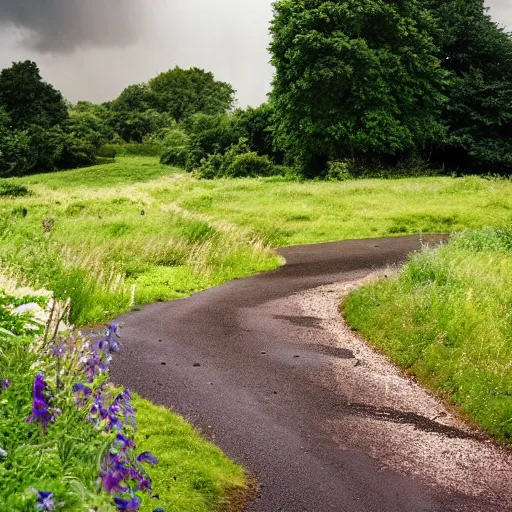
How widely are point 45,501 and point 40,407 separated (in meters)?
1.12

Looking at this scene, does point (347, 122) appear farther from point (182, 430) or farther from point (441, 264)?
point (182, 430)

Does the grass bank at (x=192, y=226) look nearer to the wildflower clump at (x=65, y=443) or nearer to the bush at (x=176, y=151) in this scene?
the wildflower clump at (x=65, y=443)

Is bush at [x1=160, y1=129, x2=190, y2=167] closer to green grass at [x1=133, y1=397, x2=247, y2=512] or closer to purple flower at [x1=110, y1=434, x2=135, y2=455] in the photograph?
green grass at [x1=133, y1=397, x2=247, y2=512]

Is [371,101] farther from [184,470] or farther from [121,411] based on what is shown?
[121,411]

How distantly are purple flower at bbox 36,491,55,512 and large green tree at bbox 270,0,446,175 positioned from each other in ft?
129

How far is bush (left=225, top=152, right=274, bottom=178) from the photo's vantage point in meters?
50.4

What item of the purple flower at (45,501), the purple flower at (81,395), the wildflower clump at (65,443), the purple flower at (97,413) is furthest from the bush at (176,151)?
the purple flower at (45,501)

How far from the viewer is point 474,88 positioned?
46188 millimetres

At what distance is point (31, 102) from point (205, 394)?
67.6 m

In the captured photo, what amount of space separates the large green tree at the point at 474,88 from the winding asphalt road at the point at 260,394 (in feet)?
122

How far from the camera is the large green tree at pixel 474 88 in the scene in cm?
4541

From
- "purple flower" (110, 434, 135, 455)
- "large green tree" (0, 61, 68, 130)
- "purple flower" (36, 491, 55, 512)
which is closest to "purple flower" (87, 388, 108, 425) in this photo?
"purple flower" (110, 434, 135, 455)

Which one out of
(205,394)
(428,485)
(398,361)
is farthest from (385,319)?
(428,485)

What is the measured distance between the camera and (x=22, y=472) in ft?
10.6
